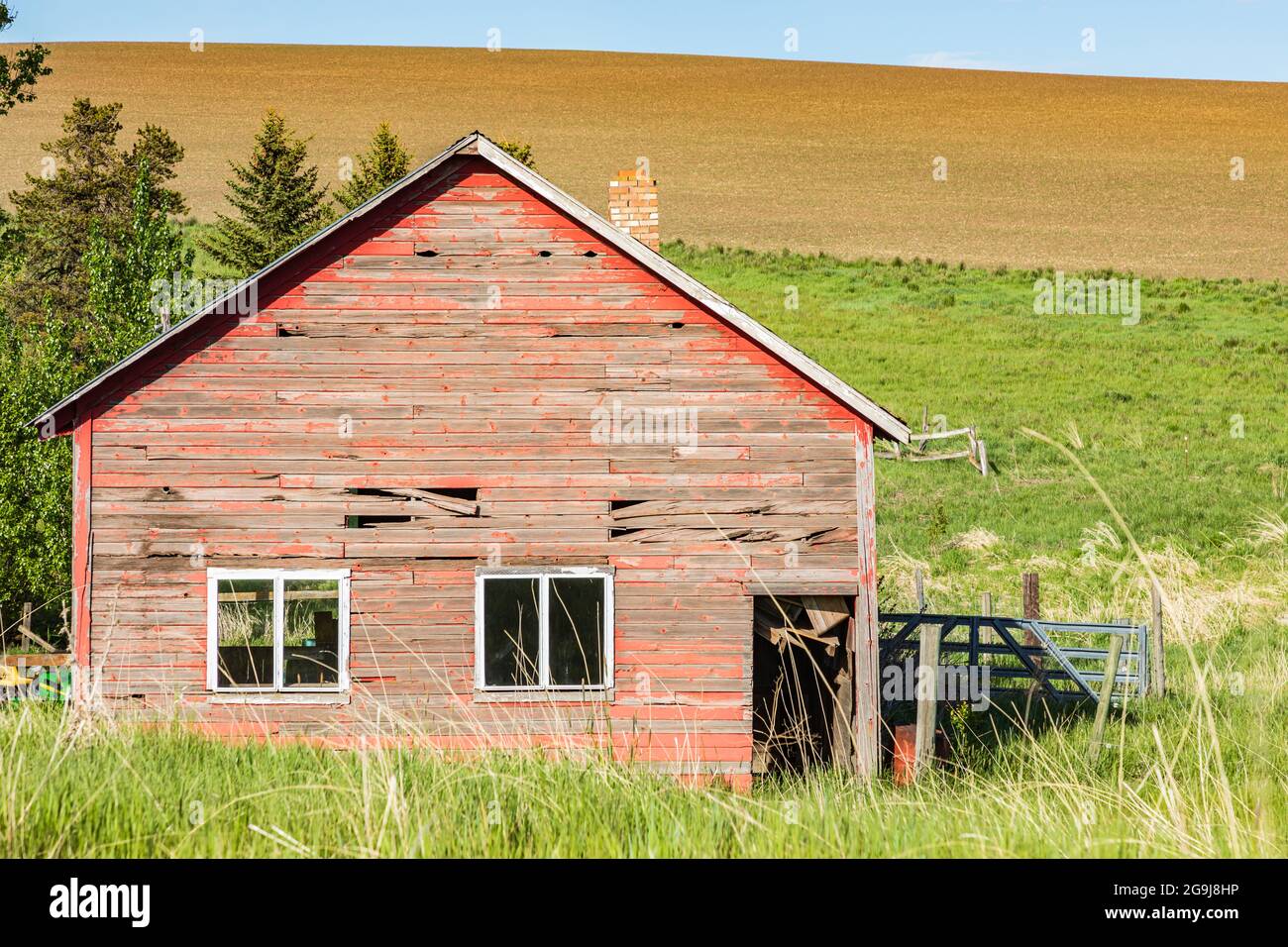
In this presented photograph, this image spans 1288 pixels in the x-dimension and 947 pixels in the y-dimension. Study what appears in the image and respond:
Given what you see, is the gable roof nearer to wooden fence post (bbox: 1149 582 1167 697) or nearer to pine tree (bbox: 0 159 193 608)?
wooden fence post (bbox: 1149 582 1167 697)

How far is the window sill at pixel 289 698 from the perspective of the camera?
1302cm

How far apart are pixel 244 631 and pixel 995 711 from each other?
11.1m

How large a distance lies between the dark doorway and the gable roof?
235 cm

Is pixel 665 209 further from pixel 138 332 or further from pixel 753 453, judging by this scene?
pixel 753 453

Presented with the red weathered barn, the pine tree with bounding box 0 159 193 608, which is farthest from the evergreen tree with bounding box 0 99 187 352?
the red weathered barn

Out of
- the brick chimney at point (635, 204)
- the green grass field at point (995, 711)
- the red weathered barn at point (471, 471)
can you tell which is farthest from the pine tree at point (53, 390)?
the green grass field at point (995, 711)

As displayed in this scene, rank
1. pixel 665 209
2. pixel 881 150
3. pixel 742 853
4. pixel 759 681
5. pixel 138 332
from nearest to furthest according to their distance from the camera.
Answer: pixel 742 853
pixel 759 681
pixel 138 332
pixel 665 209
pixel 881 150

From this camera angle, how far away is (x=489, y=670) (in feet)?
53.1

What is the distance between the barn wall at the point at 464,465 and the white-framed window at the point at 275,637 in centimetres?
19

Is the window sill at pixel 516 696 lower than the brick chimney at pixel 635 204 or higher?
lower

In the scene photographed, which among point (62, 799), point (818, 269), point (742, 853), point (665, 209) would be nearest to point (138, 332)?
point (62, 799)

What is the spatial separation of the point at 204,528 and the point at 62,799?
7.96 meters

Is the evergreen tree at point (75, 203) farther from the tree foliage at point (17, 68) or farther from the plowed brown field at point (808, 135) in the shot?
the plowed brown field at point (808, 135)

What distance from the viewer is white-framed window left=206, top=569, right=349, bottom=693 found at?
13.0 m
